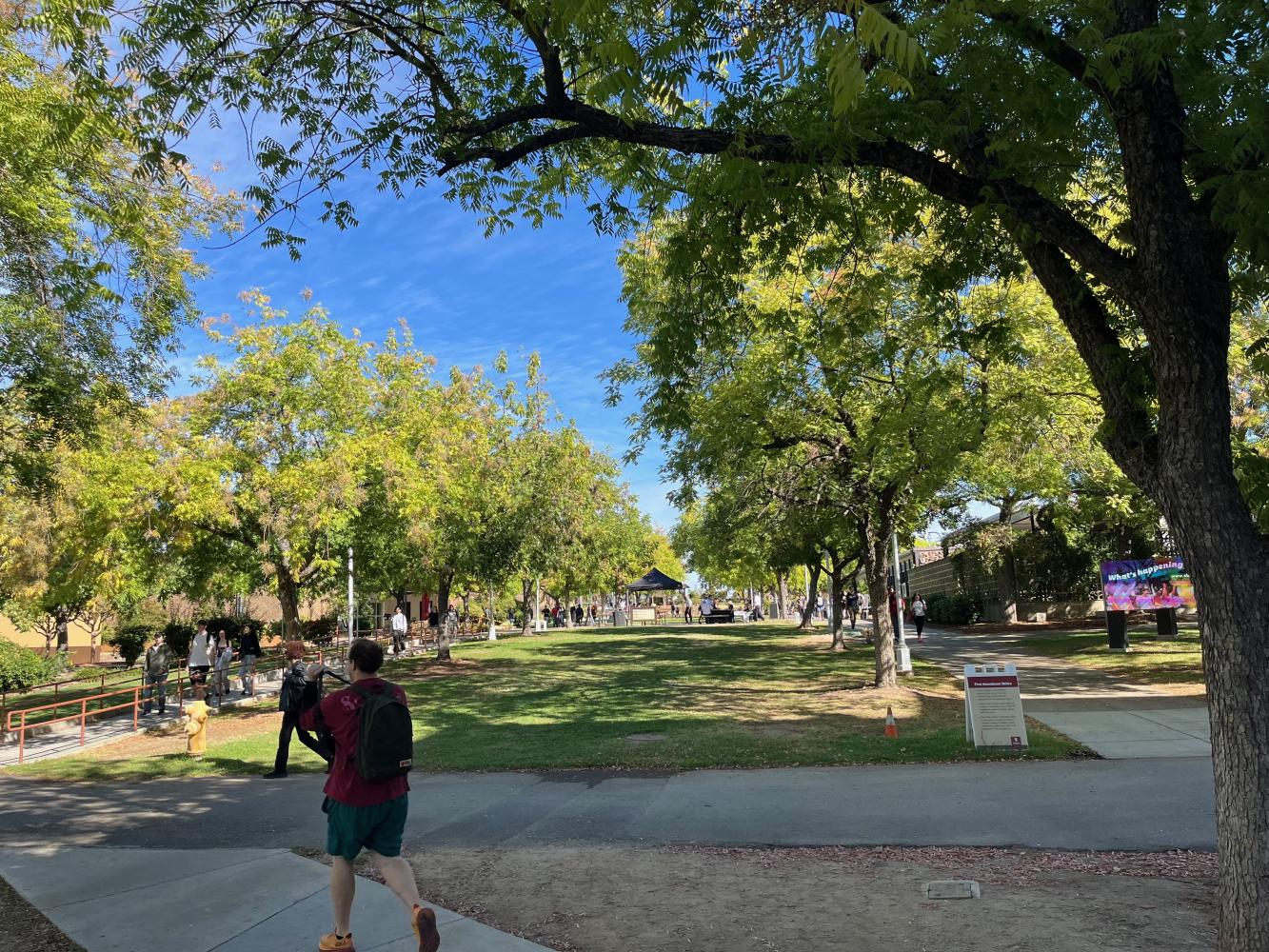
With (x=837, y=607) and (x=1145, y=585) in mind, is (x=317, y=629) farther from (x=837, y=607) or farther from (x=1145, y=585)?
(x=1145, y=585)

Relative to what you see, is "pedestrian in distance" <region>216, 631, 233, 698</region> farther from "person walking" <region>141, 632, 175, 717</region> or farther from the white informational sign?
the white informational sign

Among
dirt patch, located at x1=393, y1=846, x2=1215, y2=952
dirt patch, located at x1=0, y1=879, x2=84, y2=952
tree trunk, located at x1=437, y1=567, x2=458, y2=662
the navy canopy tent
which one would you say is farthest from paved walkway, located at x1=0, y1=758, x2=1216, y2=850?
the navy canopy tent

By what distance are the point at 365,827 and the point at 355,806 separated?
0.12m

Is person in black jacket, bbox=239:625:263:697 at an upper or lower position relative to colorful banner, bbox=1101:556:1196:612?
lower

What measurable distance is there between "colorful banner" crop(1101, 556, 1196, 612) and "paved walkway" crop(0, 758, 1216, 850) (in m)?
11.6

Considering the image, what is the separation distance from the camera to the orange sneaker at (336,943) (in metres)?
4.22

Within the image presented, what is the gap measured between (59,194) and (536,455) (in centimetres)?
1870

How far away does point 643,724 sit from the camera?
13125 millimetres

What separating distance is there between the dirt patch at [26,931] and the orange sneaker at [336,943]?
1.41 meters

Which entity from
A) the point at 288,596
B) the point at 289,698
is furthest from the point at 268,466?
the point at 289,698

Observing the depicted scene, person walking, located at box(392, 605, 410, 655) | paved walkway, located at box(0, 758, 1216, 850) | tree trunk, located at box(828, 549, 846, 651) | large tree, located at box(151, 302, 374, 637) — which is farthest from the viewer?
person walking, located at box(392, 605, 410, 655)

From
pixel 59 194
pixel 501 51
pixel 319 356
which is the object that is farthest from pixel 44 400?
pixel 319 356

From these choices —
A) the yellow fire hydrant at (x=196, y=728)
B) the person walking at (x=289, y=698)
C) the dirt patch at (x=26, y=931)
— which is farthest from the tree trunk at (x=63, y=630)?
the dirt patch at (x=26, y=931)

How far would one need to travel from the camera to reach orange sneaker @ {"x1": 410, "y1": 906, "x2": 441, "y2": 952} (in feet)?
13.1
